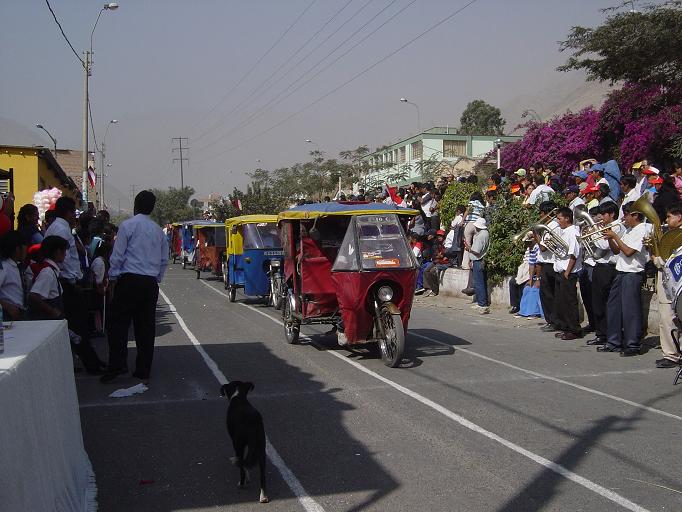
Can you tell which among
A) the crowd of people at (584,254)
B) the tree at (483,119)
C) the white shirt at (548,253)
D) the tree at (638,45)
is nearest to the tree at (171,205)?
the tree at (483,119)

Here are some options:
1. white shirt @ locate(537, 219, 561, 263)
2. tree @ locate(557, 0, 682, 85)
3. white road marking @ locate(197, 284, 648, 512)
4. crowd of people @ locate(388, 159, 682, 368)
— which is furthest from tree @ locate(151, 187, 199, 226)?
white road marking @ locate(197, 284, 648, 512)

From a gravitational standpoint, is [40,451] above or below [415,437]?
above

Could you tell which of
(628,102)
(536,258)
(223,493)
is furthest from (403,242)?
(628,102)

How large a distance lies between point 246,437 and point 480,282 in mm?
11901

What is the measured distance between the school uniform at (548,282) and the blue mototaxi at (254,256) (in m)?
6.82

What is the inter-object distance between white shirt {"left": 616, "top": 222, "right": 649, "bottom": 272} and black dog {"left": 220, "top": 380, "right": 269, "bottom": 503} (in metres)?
7.11

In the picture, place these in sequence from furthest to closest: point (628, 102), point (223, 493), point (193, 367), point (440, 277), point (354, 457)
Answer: point (628, 102)
point (440, 277)
point (193, 367)
point (354, 457)
point (223, 493)

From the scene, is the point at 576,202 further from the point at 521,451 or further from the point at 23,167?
the point at 23,167

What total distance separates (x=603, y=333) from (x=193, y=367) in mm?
6483

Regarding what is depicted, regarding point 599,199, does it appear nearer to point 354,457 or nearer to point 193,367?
point 193,367

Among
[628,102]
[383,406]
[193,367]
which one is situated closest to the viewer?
[383,406]

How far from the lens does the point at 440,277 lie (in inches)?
784

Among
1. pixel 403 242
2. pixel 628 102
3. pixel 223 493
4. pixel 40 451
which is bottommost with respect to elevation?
pixel 223 493

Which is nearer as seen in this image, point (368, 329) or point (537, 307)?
point (368, 329)
